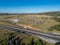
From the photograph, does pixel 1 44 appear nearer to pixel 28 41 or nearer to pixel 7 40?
pixel 7 40

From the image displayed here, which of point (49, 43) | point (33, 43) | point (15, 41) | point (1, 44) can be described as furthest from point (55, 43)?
point (1, 44)

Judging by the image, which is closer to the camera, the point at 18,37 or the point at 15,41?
the point at 15,41

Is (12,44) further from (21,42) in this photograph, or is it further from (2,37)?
(2,37)

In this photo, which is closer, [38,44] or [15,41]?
[38,44]

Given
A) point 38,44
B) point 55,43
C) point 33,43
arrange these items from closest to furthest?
point 38,44 → point 33,43 → point 55,43

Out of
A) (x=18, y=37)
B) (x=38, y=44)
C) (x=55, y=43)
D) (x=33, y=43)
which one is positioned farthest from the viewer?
(x=18, y=37)

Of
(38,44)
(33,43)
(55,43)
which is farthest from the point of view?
(55,43)

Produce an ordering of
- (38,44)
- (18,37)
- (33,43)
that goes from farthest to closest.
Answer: (18,37) < (33,43) < (38,44)

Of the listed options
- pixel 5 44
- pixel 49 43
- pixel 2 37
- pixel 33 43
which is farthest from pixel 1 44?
pixel 49 43
